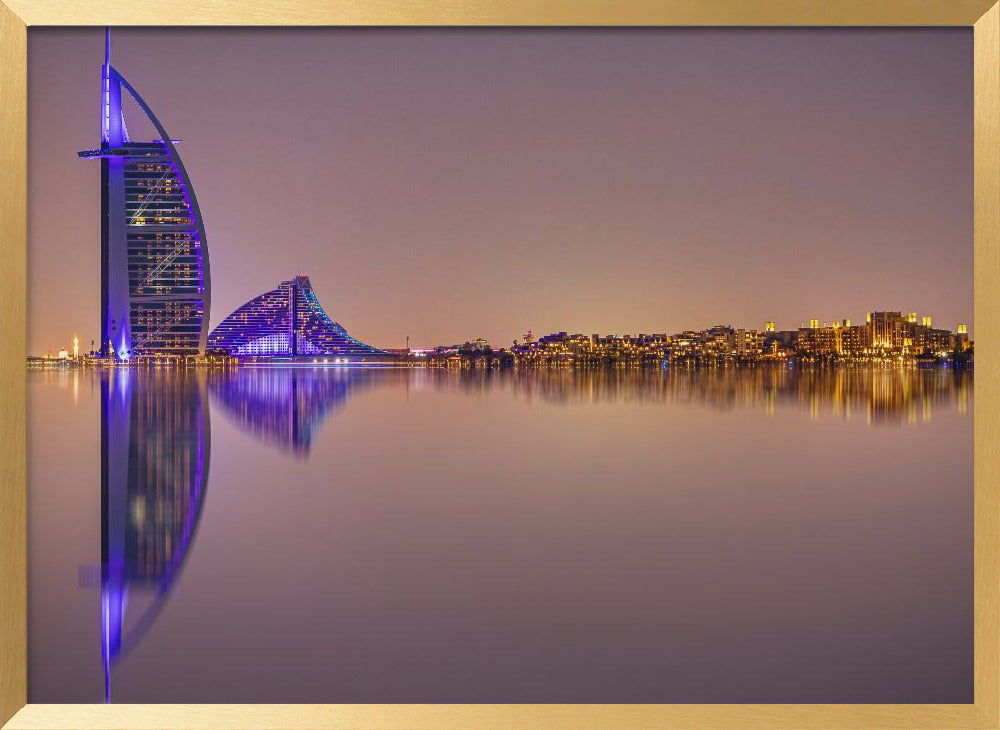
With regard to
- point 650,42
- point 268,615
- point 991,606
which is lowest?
point 268,615

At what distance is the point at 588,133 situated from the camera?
795 cm

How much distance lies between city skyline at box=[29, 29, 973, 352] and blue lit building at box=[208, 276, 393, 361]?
1.47 ft

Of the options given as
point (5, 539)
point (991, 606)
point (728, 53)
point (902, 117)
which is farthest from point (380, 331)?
point (991, 606)

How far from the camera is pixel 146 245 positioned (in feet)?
22.5

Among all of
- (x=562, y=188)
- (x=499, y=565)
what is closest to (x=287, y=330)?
(x=562, y=188)

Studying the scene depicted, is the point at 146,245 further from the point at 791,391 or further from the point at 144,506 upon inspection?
the point at 791,391

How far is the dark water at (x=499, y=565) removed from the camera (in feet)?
11.1

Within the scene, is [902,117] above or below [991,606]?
above

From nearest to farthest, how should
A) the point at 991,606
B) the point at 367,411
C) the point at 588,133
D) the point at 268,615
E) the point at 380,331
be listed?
1. the point at 991,606
2. the point at 268,615
3. the point at 588,133
4. the point at 380,331
5. the point at 367,411

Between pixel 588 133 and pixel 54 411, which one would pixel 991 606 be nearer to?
pixel 588 133

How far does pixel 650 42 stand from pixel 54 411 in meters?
8.36

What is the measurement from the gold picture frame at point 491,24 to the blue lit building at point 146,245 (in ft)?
12.1

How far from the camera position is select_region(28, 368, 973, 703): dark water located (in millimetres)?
3383

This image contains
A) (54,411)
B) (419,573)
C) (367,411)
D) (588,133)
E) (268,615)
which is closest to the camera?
(268,615)
